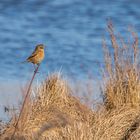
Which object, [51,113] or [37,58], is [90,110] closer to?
[51,113]

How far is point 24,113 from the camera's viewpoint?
1302cm

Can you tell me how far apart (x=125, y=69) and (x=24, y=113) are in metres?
2.16

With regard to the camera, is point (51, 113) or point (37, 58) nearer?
point (37, 58)

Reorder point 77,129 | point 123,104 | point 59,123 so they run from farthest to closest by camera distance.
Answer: point 123,104
point 59,123
point 77,129

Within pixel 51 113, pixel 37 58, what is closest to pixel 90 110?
pixel 51 113

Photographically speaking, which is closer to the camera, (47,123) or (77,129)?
(77,129)

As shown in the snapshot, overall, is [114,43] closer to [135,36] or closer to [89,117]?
[135,36]

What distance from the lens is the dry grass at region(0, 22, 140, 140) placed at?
13.0 metres

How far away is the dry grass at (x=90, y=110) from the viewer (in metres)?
13.0

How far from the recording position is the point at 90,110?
1410 cm

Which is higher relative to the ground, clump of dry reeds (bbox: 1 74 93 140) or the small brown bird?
the small brown bird

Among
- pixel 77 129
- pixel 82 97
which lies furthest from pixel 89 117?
pixel 77 129

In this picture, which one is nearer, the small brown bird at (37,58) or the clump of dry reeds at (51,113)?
the small brown bird at (37,58)

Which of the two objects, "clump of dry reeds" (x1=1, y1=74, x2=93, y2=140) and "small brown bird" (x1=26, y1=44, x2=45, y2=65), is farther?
"clump of dry reeds" (x1=1, y1=74, x2=93, y2=140)
